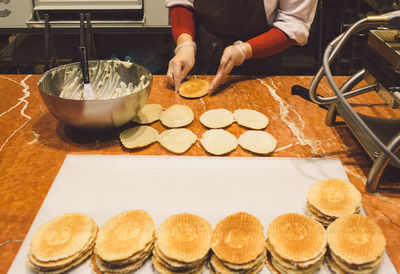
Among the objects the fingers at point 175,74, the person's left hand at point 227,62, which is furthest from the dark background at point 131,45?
the person's left hand at point 227,62

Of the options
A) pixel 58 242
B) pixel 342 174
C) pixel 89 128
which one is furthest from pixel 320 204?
pixel 89 128

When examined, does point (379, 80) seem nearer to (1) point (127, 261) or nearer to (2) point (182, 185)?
(2) point (182, 185)

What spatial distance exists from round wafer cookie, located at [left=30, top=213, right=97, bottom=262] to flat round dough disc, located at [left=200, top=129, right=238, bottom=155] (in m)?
0.59

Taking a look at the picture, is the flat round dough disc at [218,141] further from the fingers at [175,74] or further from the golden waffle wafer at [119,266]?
the golden waffle wafer at [119,266]

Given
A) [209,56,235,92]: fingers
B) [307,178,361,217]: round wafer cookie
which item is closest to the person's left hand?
[209,56,235,92]: fingers

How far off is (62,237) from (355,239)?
2.83ft

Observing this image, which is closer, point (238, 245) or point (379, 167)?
point (238, 245)

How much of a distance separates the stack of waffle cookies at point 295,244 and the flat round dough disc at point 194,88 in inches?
37.5

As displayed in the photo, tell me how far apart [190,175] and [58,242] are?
0.53 metres

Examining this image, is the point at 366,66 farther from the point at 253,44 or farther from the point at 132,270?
the point at 132,270

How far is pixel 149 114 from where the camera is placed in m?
1.65

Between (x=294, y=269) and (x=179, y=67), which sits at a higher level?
(x=179, y=67)

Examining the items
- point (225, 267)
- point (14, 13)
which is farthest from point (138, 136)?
point (14, 13)

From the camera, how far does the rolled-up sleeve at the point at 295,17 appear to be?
193 cm
